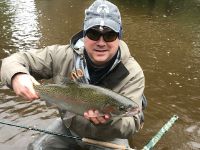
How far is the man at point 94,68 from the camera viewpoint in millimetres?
3941

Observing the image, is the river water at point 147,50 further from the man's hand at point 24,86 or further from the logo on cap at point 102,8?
the logo on cap at point 102,8

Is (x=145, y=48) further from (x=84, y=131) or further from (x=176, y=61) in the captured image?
(x=84, y=131)

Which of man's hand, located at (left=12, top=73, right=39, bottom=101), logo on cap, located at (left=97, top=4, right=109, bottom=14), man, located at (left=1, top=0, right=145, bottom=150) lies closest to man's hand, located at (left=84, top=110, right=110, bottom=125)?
man, located at (left=1, top=0, right=145, bottom=150)

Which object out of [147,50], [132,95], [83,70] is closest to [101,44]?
[83,70]

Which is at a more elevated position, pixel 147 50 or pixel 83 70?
pixel 83 70

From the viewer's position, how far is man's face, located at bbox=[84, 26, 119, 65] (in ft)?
13.2

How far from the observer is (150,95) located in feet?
26.6

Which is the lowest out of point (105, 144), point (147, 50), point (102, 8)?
point (147, 50)

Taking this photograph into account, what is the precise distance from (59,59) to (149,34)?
10.1 m

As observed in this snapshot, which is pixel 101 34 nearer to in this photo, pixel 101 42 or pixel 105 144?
pixel 101 42

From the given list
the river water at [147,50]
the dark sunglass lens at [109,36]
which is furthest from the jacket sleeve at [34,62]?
the river water at [147,50]

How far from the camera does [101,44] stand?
403 cm

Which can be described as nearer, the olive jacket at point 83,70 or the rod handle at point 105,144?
the olive jacket at point 83,70

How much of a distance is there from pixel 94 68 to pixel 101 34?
487 mm
